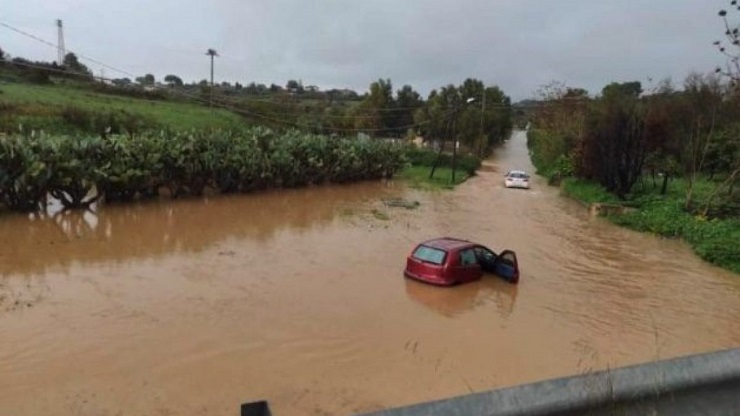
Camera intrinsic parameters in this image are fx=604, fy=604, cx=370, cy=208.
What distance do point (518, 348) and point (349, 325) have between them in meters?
3.30

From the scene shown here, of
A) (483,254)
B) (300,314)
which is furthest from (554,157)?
(300,314)

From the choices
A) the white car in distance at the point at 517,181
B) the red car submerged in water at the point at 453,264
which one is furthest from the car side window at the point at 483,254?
the white car in distance at the point at 517,181

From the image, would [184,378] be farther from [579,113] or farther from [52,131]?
[579,113]

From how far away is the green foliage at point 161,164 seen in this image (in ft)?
68.5

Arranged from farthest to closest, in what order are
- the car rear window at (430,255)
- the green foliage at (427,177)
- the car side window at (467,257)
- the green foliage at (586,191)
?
the green foliage at (427,177) → the green foliage at (586,191) → the car side window at (467,257) → the car rear window at (430,255)

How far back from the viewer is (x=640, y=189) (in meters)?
33.4

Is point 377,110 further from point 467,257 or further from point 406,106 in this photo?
point 467,257

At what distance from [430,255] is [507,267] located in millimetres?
2289

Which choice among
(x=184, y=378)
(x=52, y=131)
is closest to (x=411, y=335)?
(x=184, y=378)

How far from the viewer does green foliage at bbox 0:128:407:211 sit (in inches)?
822

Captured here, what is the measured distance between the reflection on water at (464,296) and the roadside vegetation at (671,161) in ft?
30.5

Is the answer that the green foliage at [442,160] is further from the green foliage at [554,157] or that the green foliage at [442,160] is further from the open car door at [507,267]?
the open car door at [507,267]

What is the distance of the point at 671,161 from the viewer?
32.7m

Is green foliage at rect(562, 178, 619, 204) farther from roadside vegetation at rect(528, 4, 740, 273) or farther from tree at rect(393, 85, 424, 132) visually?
tree at rect(393, 85, 424, 132)
